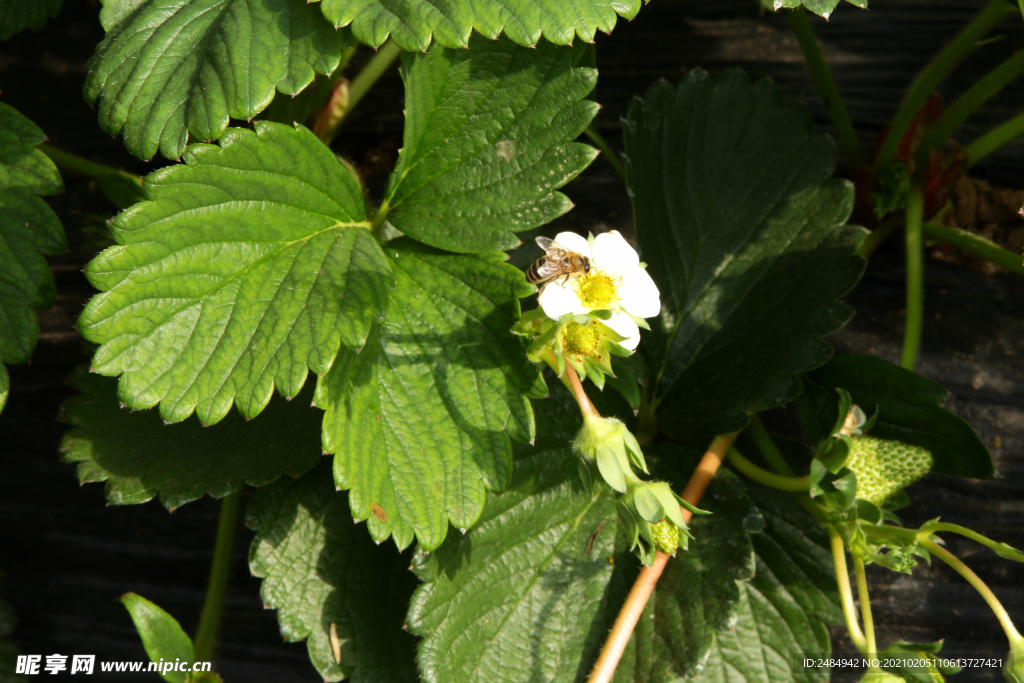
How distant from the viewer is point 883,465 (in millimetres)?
919

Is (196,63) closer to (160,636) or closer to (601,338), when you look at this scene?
(601,338)

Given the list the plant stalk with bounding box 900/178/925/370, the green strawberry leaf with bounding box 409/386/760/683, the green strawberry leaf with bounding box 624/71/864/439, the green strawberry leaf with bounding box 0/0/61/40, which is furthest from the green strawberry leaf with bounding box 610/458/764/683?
the green strawberry leaf with bounding box 0/0/61/40

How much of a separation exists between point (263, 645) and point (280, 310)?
74cm

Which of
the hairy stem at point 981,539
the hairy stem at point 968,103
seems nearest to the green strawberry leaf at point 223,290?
the hairy stem at point 981,539

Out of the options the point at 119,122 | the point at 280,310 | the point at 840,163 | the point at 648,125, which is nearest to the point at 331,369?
the point at 280,310

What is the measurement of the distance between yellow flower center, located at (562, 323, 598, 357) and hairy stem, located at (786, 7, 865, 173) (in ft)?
2.18

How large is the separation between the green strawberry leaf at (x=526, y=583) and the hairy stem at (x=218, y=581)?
1.25 ft

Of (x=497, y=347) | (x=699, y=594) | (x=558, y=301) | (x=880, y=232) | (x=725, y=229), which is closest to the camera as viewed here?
(x=558, y=301)

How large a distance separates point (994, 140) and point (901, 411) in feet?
1.65

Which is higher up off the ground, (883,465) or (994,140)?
(994,140)

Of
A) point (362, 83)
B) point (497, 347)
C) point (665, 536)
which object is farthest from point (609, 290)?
point (362, 83)

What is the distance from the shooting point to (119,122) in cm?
77

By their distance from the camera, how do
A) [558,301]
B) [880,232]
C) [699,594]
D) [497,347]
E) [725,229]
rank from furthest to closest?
1. [880,232]
2. [725,229]
3. [699,594]
4. [497,347]
5. [558,301]

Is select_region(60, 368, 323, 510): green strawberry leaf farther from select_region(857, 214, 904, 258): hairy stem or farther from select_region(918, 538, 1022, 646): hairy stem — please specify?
select_region(857, 214, 904, 258): hairy stem
